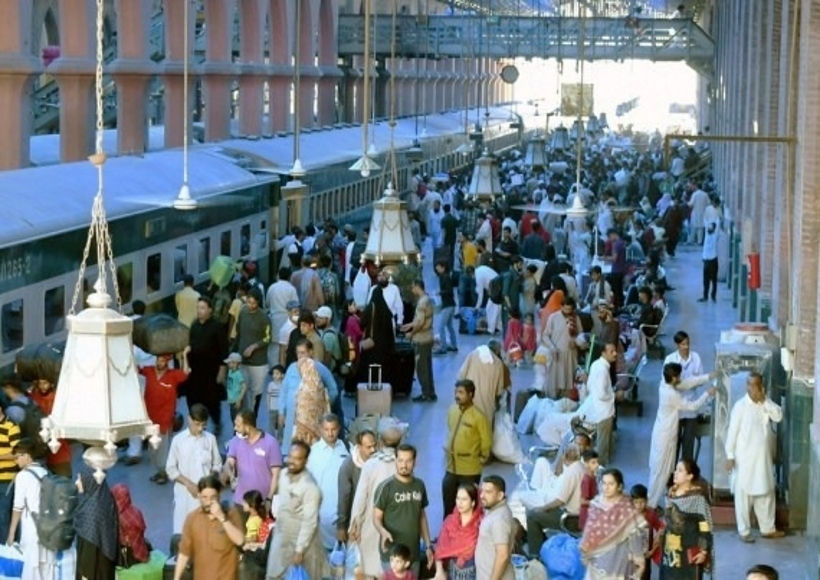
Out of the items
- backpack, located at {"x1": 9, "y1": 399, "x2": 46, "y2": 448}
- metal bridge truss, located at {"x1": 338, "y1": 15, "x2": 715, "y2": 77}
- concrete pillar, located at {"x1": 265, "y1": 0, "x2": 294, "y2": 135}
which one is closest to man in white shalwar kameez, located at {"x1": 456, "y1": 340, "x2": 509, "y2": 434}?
backpack, located at {"x1": 9, "y1": 399, "x2": 46, "y2": 448}

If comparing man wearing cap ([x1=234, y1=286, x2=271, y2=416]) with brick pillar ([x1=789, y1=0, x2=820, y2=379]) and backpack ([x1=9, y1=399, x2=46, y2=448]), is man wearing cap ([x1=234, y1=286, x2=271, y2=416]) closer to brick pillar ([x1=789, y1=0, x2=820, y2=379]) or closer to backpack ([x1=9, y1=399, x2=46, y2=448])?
backpack ([x1=9, y1=399, x2=46, y2=448])

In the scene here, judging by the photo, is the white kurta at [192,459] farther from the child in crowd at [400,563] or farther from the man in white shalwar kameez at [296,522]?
the child in crowd at [400,563]

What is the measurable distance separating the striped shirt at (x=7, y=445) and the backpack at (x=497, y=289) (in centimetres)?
1431

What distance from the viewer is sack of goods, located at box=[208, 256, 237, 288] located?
27344mm

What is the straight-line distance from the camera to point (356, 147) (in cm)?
4509

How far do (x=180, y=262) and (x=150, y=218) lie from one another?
1.83 meters

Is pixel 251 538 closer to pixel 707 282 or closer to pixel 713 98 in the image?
pixel 707 282

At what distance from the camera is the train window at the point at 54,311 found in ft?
68.8

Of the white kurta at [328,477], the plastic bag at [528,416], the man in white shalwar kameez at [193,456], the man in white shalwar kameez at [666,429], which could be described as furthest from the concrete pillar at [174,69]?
the white kurta at [328,477]

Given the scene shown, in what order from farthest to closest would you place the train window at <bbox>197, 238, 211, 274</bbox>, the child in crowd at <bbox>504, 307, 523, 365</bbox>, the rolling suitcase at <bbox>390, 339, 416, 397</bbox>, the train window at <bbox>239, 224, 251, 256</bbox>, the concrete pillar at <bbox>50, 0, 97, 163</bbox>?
the concrete pillar at <bbox>50, 0, 97, 163</bbox> < the train window at <bbox>239, 224, 251, 256</bbox> < the train window at <bbox>197, 238, 211, 274</bbox> < the child in crowd at <bbox>504, 307, 523, 365</bbox> < the rolling suitcase at <bbox>390, 339, 416, 397</bbox>

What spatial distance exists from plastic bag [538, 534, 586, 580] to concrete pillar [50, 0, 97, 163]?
60.0 feet

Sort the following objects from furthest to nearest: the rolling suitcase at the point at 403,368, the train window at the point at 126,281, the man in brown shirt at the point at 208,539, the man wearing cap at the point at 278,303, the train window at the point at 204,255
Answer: the train window at the point at 204,255 → the rolling suitcase at the point at 403,368 → the man wearing cap at the point at 278,303 → the train window at the point at 126,281 → the man in brown shirt at the point at 208,539

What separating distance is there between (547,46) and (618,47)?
222cm

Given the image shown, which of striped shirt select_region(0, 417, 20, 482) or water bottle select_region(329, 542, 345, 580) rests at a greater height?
striped shirt select_region(0, 417, 20, 482)
